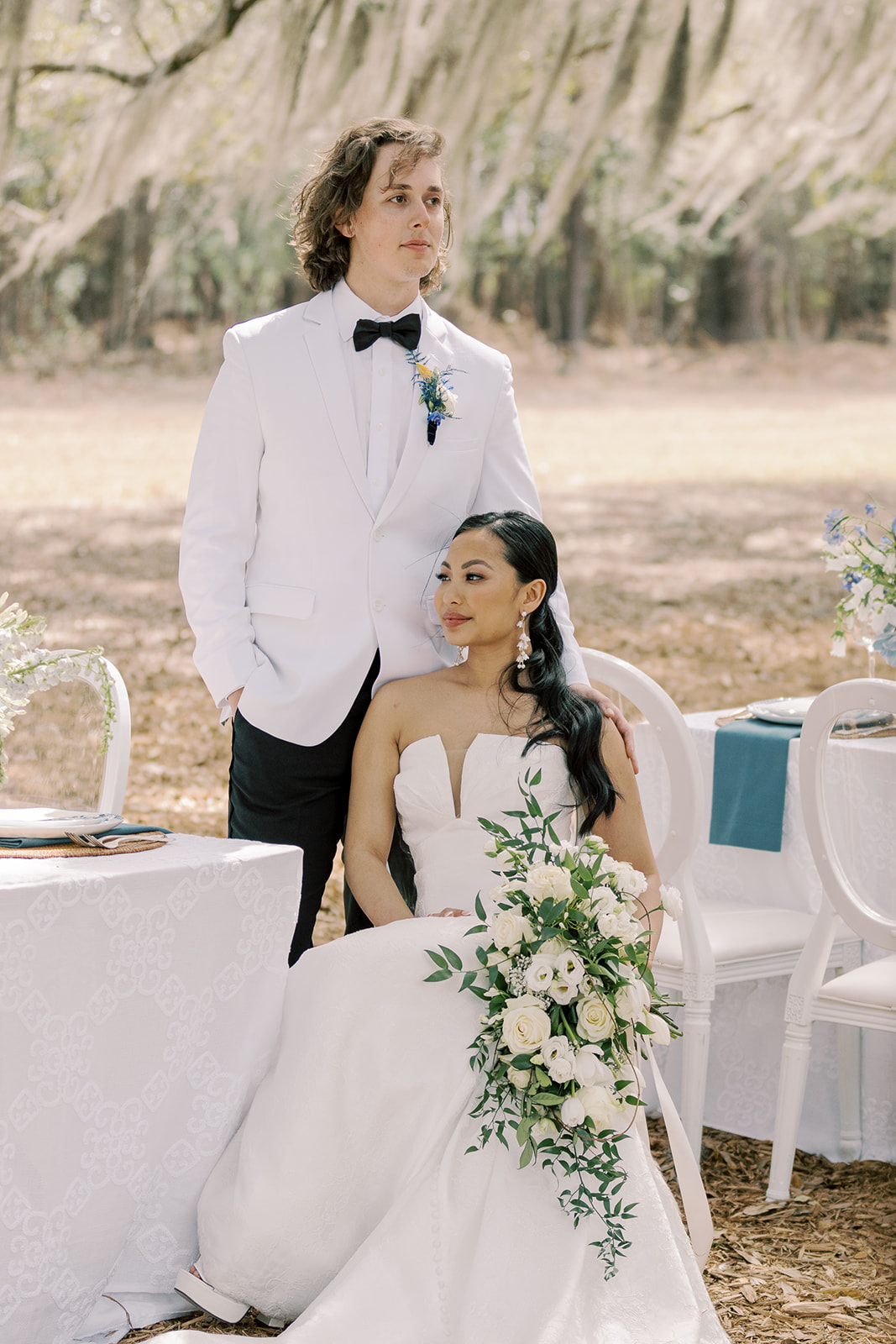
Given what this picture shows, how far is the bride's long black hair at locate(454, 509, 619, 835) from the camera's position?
8.96 feet

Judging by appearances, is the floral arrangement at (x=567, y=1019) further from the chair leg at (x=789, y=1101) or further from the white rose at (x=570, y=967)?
the chair leg at (x=789, y=1101)

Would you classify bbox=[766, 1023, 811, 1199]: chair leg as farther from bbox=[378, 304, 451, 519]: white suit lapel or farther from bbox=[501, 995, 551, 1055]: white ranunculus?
bbox=[378, 304, 451, 519]: white suit lapel

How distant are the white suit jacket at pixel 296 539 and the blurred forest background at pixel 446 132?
2.84m

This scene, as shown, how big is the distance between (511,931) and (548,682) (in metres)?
0.70

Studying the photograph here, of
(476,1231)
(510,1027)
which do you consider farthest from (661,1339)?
(510,1027)

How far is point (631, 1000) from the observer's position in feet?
7.32

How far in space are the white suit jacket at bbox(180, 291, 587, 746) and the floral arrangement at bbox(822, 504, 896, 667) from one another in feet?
3.26

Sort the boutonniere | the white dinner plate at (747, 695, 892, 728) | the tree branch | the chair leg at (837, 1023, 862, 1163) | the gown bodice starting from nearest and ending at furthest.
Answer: the gown bodice → the boutonniere → the chair leg at (837, 1023, 862, 1163) → the white dinner plate at (747, 695, 892, 728) → the tree branch

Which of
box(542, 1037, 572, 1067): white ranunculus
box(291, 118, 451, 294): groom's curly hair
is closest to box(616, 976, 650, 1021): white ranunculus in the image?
box(542, 1037, 572, 1067): white ranunculus

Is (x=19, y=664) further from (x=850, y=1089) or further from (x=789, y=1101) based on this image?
(x=850, y=1089)

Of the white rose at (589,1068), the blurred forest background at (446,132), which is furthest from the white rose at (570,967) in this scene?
the blurred forest background at (446,132)

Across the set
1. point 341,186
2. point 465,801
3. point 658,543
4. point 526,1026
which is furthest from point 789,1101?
point 658,543

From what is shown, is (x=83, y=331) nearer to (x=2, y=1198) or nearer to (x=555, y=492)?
(x=555, y=492)

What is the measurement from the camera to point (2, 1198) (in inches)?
83.4
